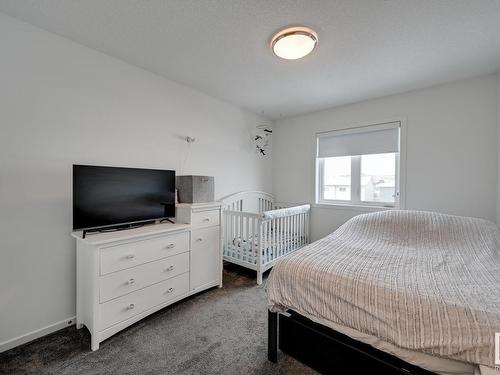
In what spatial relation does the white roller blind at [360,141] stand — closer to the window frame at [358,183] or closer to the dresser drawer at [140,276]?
the window frame at [358,183]

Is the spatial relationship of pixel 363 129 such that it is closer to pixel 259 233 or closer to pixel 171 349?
pixel 259 233

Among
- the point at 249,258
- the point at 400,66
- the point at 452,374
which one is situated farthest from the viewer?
the point at 249,258

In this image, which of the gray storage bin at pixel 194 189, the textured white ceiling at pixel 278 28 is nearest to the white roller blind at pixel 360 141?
the textured white ceiling at pixel 278 28

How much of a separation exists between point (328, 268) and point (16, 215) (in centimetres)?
222

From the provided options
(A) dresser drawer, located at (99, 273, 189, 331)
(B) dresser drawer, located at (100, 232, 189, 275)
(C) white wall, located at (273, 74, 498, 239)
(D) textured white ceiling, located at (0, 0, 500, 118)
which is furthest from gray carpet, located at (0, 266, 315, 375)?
(D) textured white ceiling, located at (0, 0, 500, 118)

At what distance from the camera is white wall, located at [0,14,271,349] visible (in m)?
1.61

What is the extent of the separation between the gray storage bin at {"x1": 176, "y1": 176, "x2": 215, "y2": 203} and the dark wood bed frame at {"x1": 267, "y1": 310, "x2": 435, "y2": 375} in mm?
1373

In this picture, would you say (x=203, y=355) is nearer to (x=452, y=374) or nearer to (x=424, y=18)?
(x=452, y=374)

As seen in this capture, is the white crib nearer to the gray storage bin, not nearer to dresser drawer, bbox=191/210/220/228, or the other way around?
dresser drawer, bbox=191/210/220/228

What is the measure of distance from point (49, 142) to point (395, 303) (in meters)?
2.55

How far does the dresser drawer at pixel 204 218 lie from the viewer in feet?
7.48

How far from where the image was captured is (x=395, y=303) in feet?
3.55

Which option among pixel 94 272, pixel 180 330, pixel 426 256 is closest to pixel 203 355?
pixel 180 330

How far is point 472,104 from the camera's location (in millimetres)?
2475
